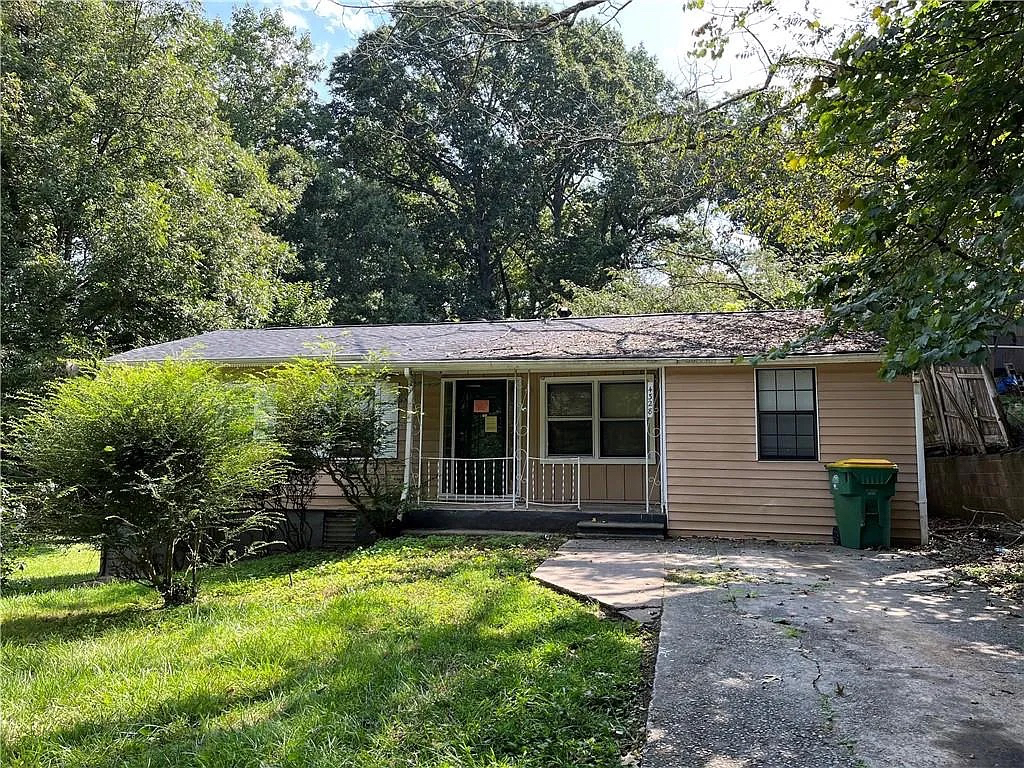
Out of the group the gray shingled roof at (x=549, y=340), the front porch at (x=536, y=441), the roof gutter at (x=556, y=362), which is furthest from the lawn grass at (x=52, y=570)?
the front porch at (x=536, y=441)

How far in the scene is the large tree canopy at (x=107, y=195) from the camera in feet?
47.0

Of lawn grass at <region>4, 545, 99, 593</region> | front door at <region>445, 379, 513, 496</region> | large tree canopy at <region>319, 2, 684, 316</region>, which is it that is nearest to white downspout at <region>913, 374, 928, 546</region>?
front door at <region>445, 379, 513, 496</region>

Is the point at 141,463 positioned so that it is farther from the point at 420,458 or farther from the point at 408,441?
the point at 420,458

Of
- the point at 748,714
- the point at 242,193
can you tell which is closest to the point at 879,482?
the point at 748,714

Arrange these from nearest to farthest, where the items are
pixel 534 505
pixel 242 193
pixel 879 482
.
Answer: pixel 879 482 → pixel 534 505 → pixel 242 193

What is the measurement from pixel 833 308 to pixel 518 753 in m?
4.56

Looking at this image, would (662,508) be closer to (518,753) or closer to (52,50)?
(518,753)

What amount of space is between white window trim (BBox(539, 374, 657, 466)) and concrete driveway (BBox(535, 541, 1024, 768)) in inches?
140

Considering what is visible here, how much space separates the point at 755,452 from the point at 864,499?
58.6 inches

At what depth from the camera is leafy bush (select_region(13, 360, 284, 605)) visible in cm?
538

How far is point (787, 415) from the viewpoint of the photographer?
913 centimetres

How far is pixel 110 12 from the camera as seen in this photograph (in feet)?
54.3

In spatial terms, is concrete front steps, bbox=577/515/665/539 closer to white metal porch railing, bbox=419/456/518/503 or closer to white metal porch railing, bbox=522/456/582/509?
white metal porch railing, bbox=522/456/582/509

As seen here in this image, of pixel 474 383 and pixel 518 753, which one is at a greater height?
pixel 474 383
